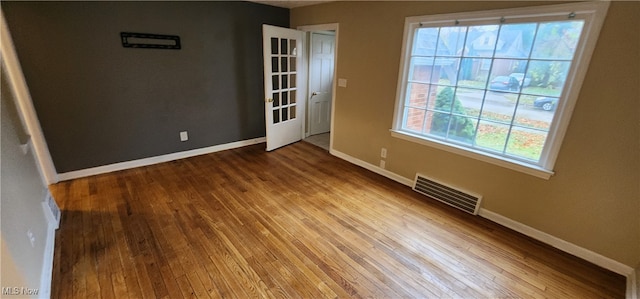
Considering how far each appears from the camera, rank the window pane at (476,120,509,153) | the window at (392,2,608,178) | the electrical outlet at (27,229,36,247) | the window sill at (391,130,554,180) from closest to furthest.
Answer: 1. the electrical outlet at (27,229,36,247)
2. the window at (392,2,608,178)
3. the window sill at (391,130,554,180)
4. the window pane at (476,120,509,153)

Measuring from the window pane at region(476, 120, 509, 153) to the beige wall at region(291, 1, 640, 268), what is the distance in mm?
180

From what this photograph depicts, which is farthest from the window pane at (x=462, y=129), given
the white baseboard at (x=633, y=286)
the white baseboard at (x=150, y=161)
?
the white baseboard at (x=150, y=161)

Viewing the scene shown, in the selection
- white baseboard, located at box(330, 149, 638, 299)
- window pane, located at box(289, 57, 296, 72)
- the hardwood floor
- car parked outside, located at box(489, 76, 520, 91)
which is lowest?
the hardwood floor

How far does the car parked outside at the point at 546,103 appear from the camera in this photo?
2.08 meters

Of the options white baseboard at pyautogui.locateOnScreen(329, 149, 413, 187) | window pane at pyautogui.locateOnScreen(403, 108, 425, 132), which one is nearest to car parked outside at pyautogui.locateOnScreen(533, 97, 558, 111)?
window pane at pyautogui.locateOnScreen(403, 108, 425, 132)

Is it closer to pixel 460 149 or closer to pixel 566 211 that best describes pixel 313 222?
pixel 460 149

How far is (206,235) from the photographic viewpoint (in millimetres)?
2209

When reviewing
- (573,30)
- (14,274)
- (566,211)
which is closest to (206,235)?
(14,274)

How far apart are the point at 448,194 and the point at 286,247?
1.76 meters

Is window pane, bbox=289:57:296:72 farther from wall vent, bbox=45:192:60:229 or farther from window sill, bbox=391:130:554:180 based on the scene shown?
Answer: wall vent, bbox=45:192:60:229

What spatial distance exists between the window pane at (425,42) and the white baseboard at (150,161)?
278 cm

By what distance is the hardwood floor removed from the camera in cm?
177

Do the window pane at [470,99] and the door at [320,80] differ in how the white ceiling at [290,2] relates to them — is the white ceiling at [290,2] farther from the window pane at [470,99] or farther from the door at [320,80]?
the window pane at [470,99]

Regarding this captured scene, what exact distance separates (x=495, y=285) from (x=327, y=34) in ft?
13.3
